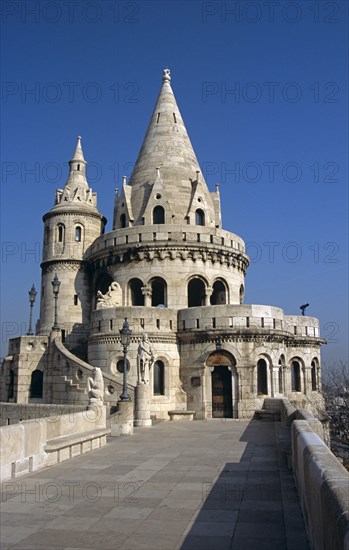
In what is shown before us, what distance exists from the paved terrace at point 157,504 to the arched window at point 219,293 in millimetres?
18845

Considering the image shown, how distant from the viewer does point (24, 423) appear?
9.78 meters

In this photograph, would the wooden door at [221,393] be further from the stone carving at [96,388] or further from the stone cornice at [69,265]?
the stone cornice at [69,265]

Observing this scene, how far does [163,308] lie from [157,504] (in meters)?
19.7

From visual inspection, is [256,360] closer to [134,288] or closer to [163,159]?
[134,288]

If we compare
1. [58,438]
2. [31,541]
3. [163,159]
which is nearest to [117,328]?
[163,159]

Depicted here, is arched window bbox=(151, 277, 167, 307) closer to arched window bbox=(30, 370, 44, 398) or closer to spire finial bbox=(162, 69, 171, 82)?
arched window bbox=(30, 370, 44, 398)

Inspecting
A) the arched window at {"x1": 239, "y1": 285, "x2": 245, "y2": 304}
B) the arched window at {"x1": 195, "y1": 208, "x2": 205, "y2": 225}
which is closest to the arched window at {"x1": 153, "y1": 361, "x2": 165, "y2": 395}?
the arched window at {"x1": 239, "y1": 285, "x2": 245, "y2": 304}

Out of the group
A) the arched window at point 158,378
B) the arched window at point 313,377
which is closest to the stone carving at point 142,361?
the arched window at point 158,378

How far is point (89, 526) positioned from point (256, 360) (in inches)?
763

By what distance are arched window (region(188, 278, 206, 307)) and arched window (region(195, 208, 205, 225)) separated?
3.71m

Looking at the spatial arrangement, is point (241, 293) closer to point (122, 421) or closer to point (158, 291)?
point (158, 291)

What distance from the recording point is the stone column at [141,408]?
65.0ft

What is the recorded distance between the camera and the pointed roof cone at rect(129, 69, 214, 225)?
3219cm

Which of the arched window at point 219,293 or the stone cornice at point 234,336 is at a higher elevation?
the arched window at point 219,293
